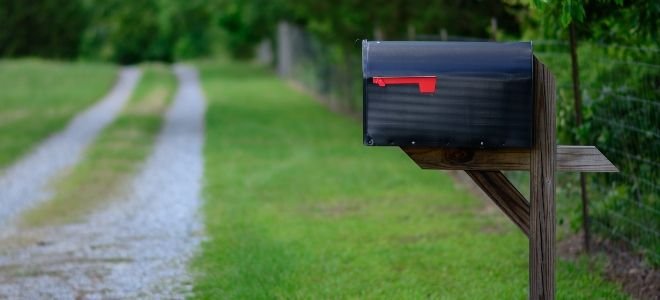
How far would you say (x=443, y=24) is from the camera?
15.2m

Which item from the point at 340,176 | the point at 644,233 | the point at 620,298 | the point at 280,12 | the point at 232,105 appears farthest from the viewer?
the point at 280,12

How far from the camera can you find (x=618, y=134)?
791 centimetres

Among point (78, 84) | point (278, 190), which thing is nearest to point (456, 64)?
point (278, 190)

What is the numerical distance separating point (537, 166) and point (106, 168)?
34.6ft

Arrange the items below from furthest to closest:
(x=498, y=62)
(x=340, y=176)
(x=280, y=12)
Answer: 1. (x=280, y=12)
2. (x=340, y=176)
3. (x=498, y=62)

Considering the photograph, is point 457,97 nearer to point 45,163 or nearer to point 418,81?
point 418,81

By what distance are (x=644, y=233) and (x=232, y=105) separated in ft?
65.4

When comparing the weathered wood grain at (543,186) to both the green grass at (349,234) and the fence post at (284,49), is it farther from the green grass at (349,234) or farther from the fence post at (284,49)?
the fence post at (284,49)

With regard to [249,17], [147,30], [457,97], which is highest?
[457,97]

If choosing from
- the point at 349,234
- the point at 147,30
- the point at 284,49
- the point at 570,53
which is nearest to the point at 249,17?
the point at 284,49

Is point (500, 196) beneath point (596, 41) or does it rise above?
beneath

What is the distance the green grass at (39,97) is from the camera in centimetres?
1939

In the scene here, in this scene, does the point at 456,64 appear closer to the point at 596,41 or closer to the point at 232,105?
the point at 596,41

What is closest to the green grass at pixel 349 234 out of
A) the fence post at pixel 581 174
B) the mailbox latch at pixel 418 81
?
the fence post at pixel 581 174
